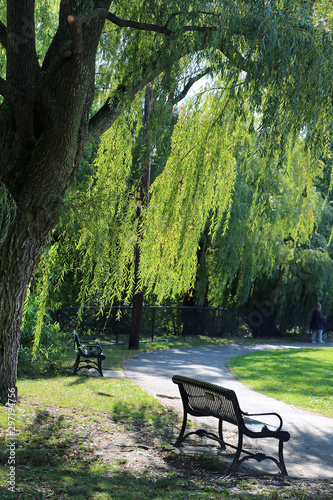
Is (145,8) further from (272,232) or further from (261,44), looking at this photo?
(272,232)

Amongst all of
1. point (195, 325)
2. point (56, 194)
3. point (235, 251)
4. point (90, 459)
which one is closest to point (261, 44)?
point (56, 194)

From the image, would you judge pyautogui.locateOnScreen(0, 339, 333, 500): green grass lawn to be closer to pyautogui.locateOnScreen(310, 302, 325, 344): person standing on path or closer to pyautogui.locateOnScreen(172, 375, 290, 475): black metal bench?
pyautogui.locateOnScreen(172, 375, 290, 475): black metal bench

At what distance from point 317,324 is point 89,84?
19.4m

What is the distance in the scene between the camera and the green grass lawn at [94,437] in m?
4.82

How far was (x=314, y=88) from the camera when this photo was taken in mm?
6301

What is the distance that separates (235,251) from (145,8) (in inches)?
486

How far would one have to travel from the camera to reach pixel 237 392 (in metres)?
11.1

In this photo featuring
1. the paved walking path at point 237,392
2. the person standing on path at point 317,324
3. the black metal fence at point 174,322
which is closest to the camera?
the paved walking path at point 237,392

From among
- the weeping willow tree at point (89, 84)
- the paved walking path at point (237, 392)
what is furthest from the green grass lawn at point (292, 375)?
the weeping willow tree at point (89, 84)

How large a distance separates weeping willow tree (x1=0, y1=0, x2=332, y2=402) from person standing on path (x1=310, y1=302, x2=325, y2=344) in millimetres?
17549

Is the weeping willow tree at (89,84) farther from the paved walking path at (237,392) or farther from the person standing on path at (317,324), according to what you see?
the person standing on path at (317,324)

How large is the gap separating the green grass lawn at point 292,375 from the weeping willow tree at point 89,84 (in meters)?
5.69

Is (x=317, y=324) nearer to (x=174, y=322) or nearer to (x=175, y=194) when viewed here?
(x=174, y=322)

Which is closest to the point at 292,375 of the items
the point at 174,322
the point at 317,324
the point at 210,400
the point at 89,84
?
the point at 210,400
